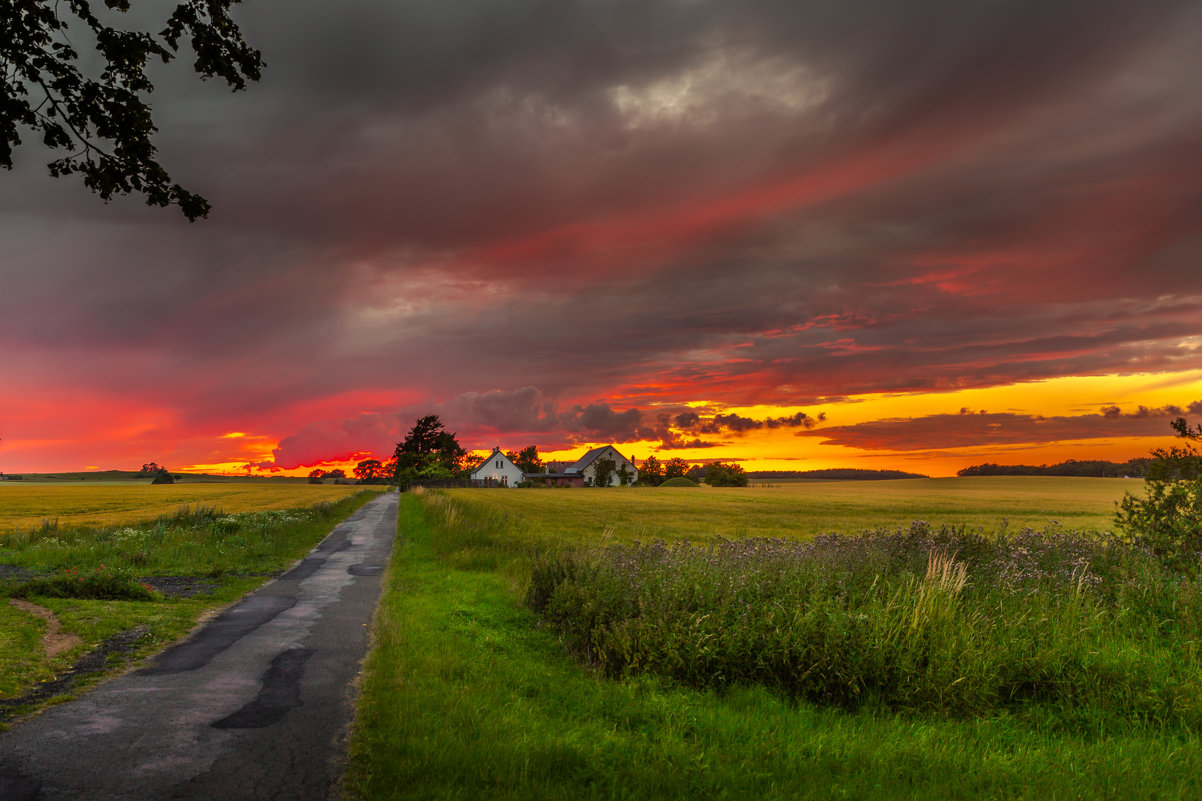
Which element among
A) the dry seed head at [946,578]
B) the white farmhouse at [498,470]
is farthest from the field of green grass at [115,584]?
the white farmhouse at [498,470]

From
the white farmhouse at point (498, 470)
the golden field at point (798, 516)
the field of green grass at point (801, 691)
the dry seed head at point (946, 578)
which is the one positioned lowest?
the golden field at point (798, 516)

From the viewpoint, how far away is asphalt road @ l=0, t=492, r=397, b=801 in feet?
17.5

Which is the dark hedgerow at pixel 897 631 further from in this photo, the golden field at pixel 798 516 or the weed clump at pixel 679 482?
the weed clump at pixel 679 482

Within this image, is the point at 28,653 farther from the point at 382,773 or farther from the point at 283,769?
the point at 382,773

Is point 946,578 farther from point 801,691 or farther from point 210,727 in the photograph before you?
point 210,727

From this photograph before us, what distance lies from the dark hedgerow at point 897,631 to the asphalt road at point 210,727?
3.64m

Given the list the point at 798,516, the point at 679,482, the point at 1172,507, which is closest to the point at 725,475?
the point at 679,482

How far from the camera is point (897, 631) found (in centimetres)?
820

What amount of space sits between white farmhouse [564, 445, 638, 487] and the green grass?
332 ft

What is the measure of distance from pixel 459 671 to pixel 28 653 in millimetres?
6139

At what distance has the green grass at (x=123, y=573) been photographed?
9641 millimetres

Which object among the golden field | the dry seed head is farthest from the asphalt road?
the golden field

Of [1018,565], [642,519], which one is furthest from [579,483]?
[1018,565]

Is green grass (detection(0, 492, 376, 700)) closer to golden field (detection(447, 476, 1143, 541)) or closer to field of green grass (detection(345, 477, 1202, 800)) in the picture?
field of green grass (detection(345, 477, 1202, 800))
